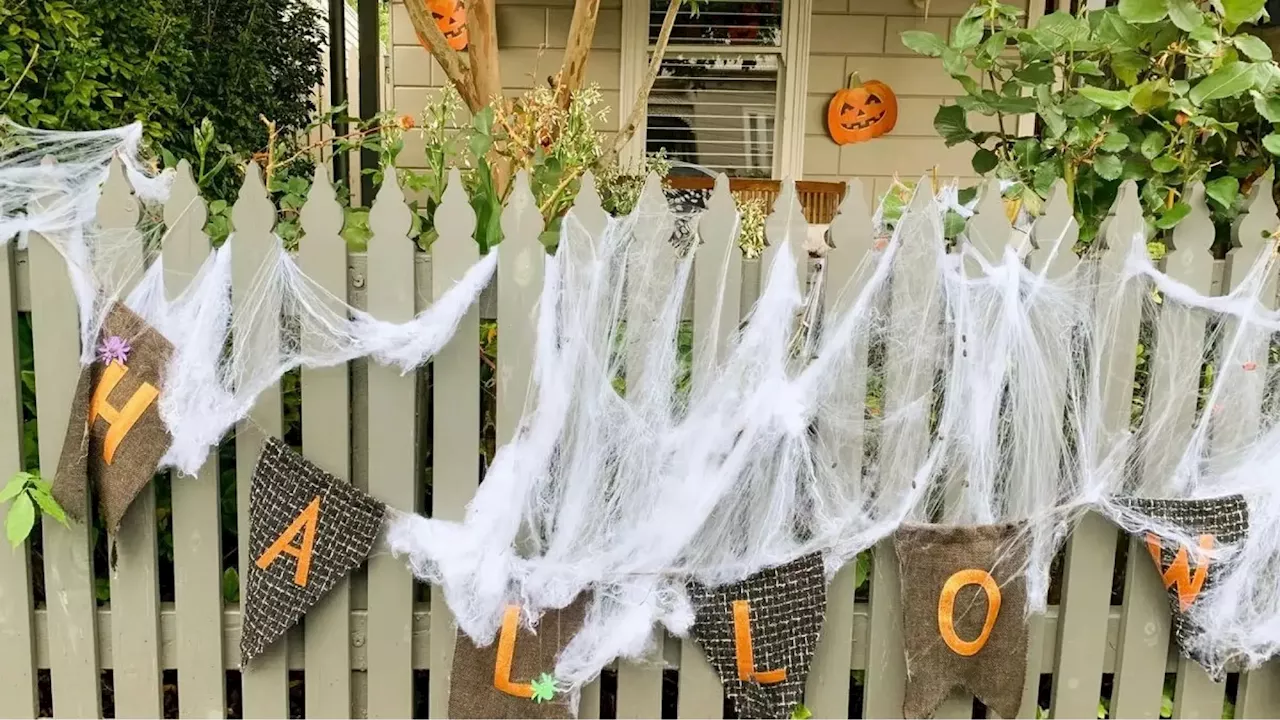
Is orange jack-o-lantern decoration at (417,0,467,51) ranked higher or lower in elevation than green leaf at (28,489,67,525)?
higher

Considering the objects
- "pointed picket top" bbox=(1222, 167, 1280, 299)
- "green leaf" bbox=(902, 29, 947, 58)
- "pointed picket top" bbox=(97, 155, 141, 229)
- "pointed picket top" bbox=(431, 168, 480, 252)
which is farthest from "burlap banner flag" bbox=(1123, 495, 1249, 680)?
"pointed picket top" bbox=(97, 155, 141, 229)

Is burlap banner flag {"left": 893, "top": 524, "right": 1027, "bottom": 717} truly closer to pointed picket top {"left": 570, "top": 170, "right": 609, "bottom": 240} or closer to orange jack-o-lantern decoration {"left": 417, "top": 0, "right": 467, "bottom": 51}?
pointed picket top {"left": 570, "top": 170, "right": 609, "bottom": 240}

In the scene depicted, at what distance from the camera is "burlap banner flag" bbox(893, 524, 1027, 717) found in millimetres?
2119

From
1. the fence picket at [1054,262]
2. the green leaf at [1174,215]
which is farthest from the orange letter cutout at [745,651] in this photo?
the green leaf at [1174,215]

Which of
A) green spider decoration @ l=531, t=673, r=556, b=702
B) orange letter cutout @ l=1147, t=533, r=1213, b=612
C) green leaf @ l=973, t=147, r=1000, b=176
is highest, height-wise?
green leaf @ l=973, t=147, r=1000, b=176

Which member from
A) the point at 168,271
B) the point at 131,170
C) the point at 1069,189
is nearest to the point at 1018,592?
the point at 1069,189

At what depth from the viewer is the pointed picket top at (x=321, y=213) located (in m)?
2.00

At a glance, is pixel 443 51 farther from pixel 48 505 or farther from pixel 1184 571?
pixel 1184 571

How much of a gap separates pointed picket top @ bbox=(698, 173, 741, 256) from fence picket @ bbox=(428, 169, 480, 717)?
0.52 m

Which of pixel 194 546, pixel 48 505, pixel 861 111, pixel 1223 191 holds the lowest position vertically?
pixel 194 546

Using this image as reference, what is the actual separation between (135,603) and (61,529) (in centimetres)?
25

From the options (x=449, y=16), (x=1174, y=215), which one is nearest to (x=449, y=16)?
(x=449, y=16)

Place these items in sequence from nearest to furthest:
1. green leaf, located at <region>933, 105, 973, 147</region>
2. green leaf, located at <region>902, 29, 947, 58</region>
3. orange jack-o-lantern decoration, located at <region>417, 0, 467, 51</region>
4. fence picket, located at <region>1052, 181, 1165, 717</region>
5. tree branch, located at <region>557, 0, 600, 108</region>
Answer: fence picket, located at <region>1052, 181, 1165, 717</region>
green leaf, located at <region>902, 29, 947, 58</region>
green leaf, located at <region>933, 105, 973, 147</region>
tree branch, located at <region>557, 0, 600, 108</region>
orange jack-o-lantern decoration, located at <region>417, 0, 467, 51</region>

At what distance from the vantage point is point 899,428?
2.10 m
